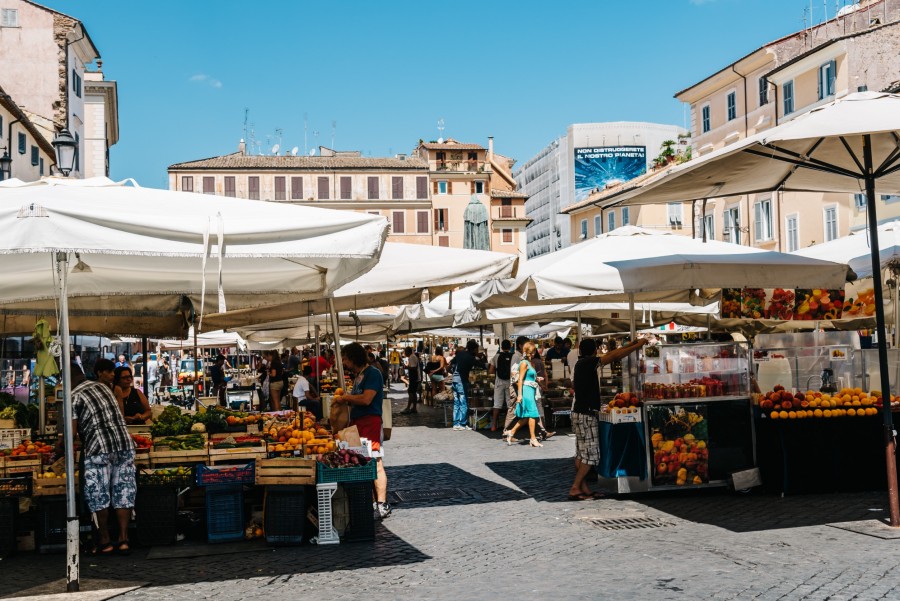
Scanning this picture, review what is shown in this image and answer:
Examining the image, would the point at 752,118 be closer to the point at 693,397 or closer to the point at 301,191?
the point at 693,397

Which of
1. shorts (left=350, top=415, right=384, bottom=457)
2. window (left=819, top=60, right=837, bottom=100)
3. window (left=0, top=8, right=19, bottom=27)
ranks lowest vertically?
shorts (left=350, top=415, right=384, bottom=457)

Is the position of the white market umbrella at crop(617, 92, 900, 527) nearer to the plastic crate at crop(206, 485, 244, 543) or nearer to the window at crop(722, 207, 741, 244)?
the plastic crate at crop(206, 485, 244, 543)

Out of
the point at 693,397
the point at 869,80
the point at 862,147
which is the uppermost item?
the point at 869,80

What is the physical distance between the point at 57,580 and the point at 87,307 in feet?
16.2

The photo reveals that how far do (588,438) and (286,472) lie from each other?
340 cm

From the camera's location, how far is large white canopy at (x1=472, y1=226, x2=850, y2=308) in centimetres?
999

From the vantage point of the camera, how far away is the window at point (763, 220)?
138 ft

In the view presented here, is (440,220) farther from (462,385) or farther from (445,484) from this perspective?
(445,484)

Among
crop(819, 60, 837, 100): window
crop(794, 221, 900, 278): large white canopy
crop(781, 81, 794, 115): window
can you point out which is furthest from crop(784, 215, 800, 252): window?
crop(794, 221, 900, 278): large white canopy

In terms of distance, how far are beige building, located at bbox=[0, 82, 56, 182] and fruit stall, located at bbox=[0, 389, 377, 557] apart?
21914 mm

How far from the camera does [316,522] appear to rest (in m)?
8.12

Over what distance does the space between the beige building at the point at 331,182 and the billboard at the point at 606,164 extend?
20.3 meters

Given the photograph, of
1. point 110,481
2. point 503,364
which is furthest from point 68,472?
point 503,364

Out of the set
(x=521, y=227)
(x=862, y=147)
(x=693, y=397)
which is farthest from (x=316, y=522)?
(x=521, y=227)
